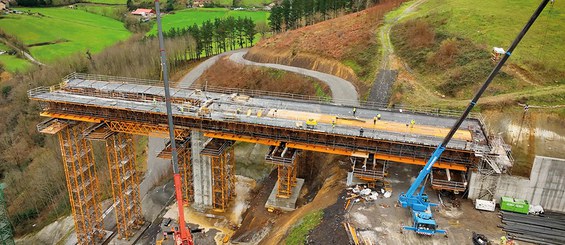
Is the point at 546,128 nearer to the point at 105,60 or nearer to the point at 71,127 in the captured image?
the point at 71,127

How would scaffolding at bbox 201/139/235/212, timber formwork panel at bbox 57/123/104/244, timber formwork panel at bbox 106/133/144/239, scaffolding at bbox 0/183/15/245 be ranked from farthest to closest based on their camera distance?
scaffolding at bbox 0/183/15/245 < timber formwork panel at bbox 106/133/144/239 < timber formwork panel at bbox 57/123/104/244 < scaffolding at bbox 201/139/235/212

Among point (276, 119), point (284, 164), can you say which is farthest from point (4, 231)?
point (276, 119)

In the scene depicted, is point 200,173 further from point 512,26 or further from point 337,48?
point 512,26

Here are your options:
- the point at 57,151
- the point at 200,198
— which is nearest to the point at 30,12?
the point at 57,151

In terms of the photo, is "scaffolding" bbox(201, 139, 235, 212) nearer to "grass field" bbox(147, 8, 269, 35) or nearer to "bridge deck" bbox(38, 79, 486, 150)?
"bridge deck" bbox(38, 79, 486, 150)

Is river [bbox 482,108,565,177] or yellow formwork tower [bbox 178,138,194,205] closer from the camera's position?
river [bbox 482,108,565,177]

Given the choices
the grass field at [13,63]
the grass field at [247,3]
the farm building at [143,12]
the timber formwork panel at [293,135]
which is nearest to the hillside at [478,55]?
the timber formwork panel at [293,135]

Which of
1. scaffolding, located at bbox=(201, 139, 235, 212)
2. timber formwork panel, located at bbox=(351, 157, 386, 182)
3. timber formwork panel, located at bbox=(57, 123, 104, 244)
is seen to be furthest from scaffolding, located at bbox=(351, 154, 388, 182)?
timber formwork panel, located at bbox=(57, 123, 104, 244)
